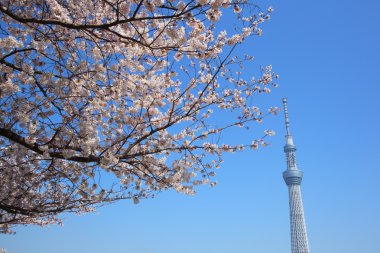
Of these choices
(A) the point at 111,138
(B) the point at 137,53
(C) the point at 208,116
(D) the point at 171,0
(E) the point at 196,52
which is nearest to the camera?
(D) the point at 171,0

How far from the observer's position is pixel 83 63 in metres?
4.46

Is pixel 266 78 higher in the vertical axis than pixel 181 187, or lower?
higher

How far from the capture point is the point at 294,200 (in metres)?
91.1

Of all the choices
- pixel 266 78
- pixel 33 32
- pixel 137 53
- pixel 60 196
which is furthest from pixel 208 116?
pixel 60 196

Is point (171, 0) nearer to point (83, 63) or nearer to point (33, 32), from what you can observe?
point (83, 63)

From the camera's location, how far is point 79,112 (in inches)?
189

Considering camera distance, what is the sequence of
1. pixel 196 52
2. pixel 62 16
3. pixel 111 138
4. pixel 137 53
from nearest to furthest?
pixel 196 52 < pixel 62 16 < pixel 137 53 < pixel 111 138

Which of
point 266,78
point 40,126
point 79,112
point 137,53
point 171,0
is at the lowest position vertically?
point 40,126

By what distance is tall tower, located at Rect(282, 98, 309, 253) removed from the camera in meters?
87.2

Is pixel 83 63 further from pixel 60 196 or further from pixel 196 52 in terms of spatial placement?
pixel 60 196

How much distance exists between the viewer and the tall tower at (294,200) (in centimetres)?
8725

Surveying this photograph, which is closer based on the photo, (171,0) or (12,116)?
(171,0)

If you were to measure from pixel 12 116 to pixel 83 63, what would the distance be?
3.62ft

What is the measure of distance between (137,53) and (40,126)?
4.91ft
